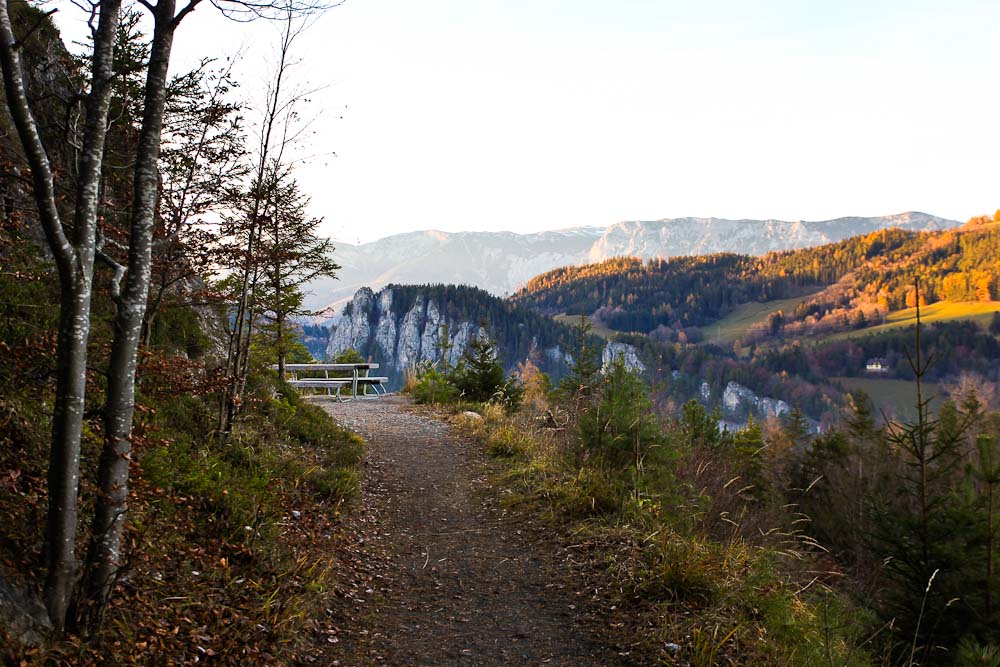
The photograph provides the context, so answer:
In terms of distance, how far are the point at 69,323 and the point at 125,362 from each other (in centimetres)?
36

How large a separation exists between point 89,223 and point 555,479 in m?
6.28

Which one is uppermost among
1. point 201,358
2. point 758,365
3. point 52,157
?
point 52,157

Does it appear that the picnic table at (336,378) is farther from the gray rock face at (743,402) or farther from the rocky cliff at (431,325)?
the gray rock face at (743,402)

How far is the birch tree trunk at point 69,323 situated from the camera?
2.83m

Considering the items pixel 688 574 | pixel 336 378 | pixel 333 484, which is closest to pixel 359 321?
pixel 336 378

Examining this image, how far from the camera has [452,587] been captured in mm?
5324

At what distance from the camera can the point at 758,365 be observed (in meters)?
142

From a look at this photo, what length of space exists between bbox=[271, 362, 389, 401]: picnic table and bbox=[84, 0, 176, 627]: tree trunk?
1575 cm

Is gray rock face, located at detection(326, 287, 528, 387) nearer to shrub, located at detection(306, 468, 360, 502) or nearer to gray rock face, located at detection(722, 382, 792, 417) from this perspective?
gray rock face, located at detection(722, 382, 792, 417)

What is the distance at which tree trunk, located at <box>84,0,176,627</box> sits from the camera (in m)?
3.11

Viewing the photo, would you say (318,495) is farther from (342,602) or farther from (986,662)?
(986,662)

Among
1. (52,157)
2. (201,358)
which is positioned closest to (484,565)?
(201,358)

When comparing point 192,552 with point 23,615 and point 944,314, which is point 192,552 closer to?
point 23,615

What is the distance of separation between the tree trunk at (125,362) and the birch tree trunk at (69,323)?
135 mm
